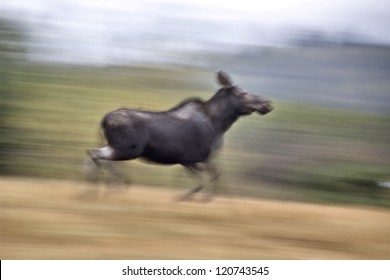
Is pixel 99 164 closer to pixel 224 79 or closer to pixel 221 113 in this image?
pixel 221 113

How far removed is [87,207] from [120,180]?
1.41 ft

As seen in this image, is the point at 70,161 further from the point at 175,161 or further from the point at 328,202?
the point at 328,202

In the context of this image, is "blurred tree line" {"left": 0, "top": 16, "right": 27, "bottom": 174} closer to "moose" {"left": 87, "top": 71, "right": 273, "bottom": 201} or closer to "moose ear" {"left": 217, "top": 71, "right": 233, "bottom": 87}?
"moose" {"left": 87, "top": 71, "right": 273, "bottom": 201}

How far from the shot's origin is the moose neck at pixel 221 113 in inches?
287

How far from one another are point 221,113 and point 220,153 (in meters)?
0.45

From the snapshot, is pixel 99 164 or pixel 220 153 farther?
pixel 220 153

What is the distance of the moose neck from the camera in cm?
729

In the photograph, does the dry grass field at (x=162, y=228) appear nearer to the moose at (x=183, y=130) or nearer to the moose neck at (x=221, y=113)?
the moose at (x=183, y=130)

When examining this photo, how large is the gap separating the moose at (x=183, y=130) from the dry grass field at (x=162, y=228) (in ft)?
1.20

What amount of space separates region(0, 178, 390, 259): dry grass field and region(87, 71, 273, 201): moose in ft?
1.20

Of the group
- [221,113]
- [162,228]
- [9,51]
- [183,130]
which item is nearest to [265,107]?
[221,113]

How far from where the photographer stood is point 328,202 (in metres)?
9.23

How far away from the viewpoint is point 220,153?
7496mm

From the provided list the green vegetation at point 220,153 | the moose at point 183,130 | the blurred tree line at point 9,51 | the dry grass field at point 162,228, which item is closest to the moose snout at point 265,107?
the moose at point 183,130
